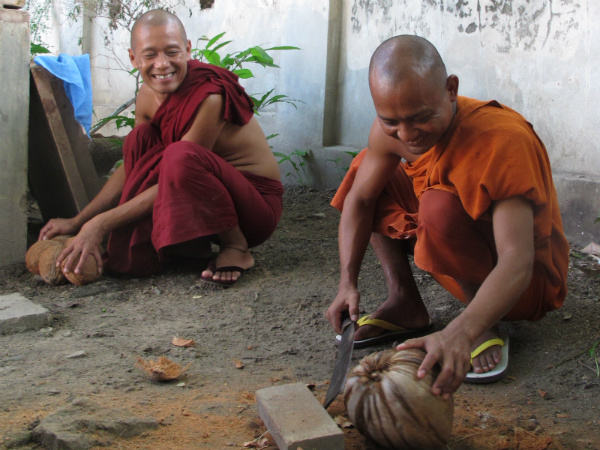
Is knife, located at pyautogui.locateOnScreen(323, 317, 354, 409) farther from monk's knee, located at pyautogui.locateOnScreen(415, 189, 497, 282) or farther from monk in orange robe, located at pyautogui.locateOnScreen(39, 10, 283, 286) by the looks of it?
monk in orange robe, located at pyautogui.locateOnScreen(39, 10, 283, 286)

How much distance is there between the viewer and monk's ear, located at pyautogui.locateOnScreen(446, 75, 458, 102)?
6.71ft

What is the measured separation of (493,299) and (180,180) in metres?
1.95

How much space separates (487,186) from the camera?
1983 millimetres

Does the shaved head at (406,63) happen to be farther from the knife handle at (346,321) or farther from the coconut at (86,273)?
the coconut at (86,273)

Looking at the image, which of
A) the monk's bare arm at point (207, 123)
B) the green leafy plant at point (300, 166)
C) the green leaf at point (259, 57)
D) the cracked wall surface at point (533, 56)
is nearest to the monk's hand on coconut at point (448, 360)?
the monk's bare arm at point (207, 123)

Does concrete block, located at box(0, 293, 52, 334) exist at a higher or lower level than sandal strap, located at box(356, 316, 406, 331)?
lower

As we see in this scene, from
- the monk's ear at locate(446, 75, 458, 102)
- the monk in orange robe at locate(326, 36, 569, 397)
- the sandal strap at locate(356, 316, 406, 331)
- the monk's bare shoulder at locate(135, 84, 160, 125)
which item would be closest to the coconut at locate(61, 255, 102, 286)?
the monk's bare shoulder at locate(135, 84, 160, 125)

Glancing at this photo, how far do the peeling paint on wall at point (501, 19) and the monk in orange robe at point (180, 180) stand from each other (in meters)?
1.50

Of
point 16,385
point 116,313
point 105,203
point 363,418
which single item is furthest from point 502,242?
point 105,203

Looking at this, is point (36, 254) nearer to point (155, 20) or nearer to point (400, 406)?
point (155, 20)

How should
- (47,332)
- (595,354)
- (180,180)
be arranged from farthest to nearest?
(180,180) < (47,332) < (595,354)

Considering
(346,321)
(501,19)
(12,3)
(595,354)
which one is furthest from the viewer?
(501,19)

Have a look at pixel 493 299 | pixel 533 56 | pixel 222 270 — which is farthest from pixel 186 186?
pixel 533 56

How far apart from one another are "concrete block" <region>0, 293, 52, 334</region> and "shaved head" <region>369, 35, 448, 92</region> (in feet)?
5.93
